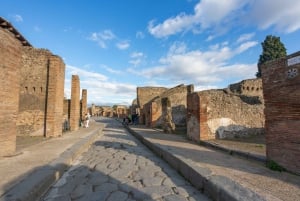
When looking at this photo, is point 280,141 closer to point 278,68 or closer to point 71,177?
point 278,68

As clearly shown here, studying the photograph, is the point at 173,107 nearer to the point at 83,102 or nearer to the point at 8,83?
the point at 83,102

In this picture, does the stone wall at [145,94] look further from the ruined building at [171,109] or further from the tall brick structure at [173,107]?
the ruined building at [171,109]

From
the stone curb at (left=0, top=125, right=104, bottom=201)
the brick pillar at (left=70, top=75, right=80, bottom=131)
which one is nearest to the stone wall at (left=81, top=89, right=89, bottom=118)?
the brick pillar at (left=70, top=75, right=80, bottom=131)

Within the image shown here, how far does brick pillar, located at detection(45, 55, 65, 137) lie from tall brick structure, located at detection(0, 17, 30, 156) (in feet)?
17.3

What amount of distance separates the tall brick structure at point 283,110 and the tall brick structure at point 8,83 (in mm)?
6881

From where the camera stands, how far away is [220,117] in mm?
10883

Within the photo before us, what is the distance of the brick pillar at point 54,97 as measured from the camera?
12543 millimetres

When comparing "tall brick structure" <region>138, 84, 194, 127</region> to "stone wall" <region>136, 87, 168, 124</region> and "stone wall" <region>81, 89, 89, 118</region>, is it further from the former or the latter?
"stone wall" <region>136, 87, 168, 124</region>

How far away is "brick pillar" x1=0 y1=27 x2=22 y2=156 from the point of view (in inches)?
265

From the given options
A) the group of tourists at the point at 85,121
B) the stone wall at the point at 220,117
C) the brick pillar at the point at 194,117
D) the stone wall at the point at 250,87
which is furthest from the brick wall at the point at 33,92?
the stone wall at the point at 250,87

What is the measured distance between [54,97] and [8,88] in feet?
19.0

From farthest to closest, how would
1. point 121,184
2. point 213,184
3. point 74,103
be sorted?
point 74,103, point 121,184, point 213,184

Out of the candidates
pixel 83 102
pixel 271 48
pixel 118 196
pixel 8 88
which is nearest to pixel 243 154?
pixel 118 196

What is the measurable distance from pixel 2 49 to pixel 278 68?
7102 millimetres
